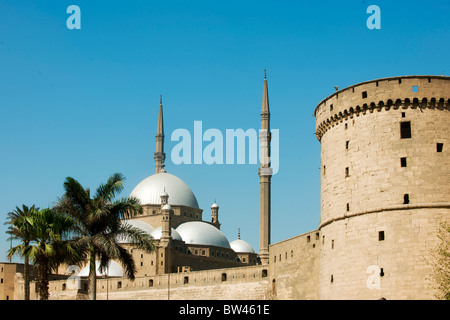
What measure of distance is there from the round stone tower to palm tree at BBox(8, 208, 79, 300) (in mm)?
17005

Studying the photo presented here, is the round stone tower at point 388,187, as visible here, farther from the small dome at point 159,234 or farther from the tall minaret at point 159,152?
the tall minaret at point 159,152

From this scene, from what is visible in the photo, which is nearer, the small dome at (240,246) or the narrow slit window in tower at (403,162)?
the narrow slit window in tower at (403,162)

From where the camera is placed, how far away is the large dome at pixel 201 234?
89.8 metres

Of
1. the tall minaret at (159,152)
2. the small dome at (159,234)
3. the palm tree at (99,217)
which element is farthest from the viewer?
the tall minaret at (159,152)

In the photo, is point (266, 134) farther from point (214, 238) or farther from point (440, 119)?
Result: point (440, 119)

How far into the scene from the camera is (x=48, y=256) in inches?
1100

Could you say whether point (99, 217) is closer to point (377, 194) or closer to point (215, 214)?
point (377, 194)

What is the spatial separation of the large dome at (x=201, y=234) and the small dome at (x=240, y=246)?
444cm

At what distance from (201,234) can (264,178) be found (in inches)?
600

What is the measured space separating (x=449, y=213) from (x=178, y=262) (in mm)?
49573

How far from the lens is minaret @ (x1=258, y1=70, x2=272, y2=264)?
262 feet

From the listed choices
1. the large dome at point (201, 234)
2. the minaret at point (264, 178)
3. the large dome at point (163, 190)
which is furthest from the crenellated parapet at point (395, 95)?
the large dome at point (163, 190)

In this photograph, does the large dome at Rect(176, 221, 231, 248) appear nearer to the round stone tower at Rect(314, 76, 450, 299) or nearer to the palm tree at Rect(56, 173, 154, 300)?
the round stone tower at Rect(314, 76, 450, 299)

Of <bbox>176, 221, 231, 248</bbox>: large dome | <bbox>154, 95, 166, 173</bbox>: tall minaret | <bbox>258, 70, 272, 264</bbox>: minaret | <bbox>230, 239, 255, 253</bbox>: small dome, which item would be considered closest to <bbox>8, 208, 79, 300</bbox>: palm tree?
<bbox>258, 70, 272, 264</bbox>: minaret
